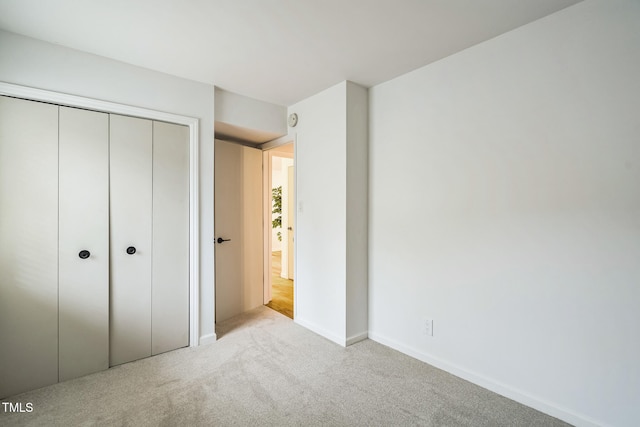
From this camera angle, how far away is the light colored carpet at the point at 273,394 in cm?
183

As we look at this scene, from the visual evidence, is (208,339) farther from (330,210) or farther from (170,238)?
(330,210)

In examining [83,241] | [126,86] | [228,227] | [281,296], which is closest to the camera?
[83,241]

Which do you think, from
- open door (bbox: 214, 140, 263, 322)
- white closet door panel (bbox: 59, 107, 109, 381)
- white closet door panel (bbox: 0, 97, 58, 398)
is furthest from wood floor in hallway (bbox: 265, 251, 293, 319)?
white closet door panel (bbox: 0, 97, 58, 398)

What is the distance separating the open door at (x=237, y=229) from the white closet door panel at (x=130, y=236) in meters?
0.92

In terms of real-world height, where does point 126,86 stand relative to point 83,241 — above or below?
above

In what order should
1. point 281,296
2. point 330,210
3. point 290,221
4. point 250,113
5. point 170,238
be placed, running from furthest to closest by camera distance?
point 290,221
point 281,296
point 250,113
point 330,210
point 170,238

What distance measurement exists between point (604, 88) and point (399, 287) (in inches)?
77.4

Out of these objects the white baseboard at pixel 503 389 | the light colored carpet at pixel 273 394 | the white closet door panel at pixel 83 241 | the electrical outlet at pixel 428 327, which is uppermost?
the white closet door panel at pixel 83 241

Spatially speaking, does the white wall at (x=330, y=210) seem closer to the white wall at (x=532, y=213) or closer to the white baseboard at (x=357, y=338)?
the white baseboard at (x=357, y=338)

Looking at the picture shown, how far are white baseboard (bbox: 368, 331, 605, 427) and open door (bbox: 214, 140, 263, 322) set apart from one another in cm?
191

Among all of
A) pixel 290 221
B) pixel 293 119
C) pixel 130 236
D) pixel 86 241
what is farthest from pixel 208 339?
pixel 290 221

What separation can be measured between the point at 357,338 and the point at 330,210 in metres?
1.29

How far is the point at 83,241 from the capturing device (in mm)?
2301

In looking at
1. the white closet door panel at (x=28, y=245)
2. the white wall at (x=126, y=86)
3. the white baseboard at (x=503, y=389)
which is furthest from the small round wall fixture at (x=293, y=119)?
the white baseboard at (x=503, y=389)
